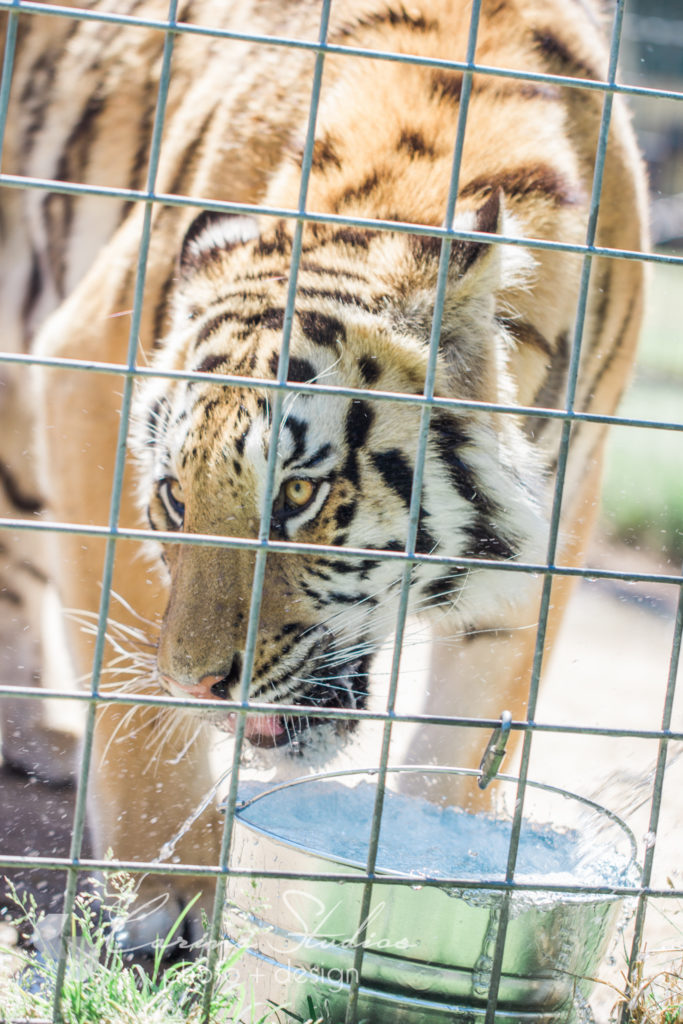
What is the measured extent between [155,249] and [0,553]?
2.97ft

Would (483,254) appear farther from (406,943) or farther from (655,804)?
(406,943)

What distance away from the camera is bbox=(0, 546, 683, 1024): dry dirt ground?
5.66 ft

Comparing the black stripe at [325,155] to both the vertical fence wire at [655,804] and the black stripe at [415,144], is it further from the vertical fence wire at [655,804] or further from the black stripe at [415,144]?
the vertical fence wire at [655,804]

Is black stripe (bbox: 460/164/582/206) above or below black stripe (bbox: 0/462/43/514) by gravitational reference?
above

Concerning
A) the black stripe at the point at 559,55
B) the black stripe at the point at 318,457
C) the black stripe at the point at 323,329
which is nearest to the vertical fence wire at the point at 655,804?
the black stripe at the point at 318,457

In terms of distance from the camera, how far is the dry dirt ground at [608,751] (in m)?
1.73

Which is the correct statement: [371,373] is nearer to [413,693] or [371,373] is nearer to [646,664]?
[413,693]

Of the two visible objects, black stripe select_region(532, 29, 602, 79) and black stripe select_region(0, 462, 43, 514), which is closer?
black stripe select_region(532, 29, 602, 79)

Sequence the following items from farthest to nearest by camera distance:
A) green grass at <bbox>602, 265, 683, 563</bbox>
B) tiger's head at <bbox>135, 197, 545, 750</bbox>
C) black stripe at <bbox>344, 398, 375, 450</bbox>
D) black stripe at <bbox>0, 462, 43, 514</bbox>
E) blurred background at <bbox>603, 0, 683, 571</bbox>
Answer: green grass at <bbox>602, 265, 683, 563</bbox> → blurred background at <bbox>603, 0, 683, 571</bbox> → black stripe at <bbox>0, 462, 43, 514</bbox> → black stripe at <bbox>344, 398, 375, 450</bbox> → tiger's head at <bbox>135, 197, 545, 750</bbox>

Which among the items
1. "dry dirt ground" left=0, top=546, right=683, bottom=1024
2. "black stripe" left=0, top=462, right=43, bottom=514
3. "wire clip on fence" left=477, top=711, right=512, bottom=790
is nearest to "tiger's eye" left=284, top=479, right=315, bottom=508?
"dry dirt ground" left=0, top=546, right=683, bottom=1024

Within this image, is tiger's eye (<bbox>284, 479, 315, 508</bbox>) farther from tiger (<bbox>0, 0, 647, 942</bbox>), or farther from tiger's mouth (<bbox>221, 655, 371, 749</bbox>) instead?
tiger's mouth (<bbox>221, 655, 371, 749</bbox>)

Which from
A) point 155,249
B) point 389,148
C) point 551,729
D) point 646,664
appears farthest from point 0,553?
point 646,664

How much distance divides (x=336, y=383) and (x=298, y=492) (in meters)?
0.20

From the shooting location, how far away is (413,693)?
104 inches
